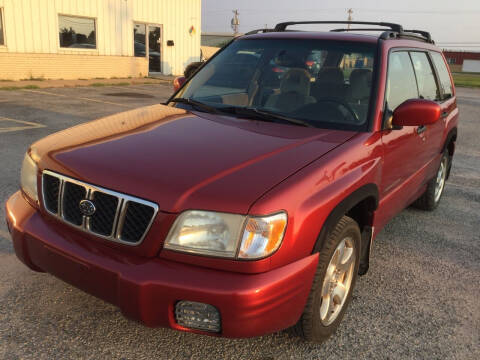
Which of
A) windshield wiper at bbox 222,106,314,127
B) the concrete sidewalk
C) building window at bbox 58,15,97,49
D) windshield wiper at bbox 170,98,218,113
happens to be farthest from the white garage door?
windshield wiper at bbox 222,106,314,127

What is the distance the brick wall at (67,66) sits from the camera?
48.3ft

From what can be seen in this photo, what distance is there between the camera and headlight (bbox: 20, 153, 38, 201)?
2521 mm

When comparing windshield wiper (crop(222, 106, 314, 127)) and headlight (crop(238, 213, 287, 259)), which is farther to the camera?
windshield wiper (crop(222, 106, 314, 127))

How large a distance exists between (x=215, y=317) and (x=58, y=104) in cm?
1034

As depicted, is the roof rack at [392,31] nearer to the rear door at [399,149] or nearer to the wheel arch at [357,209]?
the rear door at [399,149]

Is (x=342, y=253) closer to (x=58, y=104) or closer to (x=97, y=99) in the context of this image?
(x=58, y=104)

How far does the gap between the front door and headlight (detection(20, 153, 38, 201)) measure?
59.9 ft

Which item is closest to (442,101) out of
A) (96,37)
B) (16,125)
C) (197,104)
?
(197,104)

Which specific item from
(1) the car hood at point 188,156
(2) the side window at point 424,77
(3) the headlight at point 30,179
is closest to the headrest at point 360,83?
(1) the car hood at point 188,156

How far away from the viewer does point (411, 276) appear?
11.2 feet

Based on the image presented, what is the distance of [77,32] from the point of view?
16547 mm

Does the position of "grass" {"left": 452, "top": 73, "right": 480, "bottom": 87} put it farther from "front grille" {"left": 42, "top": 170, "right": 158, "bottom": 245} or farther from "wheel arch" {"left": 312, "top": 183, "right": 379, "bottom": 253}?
"front grille" {"left": 42, "top": 170, "right": 158, "bottom": 245}

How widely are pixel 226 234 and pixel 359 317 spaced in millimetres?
1342

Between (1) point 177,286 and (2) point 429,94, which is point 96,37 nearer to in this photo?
(2) point 429,94
